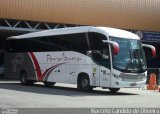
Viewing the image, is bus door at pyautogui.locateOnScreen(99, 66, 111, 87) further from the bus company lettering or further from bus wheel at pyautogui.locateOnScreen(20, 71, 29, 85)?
bus wheel at pyautogui.locateOnScreen(20, 71, 29, 85)

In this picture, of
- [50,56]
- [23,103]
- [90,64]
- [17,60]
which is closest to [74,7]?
[17,60]

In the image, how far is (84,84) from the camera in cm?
2389

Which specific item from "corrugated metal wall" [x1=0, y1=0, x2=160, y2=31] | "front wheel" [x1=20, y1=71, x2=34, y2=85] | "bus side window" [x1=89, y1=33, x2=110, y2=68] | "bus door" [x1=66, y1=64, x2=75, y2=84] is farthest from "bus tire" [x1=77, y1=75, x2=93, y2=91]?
"corrugated metal wall" [x1=0, y1=0, x2=160, y2=31]

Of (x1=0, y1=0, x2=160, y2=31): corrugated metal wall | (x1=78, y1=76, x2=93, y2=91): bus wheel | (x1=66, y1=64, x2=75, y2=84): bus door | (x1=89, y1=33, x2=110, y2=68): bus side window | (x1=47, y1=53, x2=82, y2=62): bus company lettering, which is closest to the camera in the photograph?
(x1=89, y1=33, x2=110, y2=68): bus side window

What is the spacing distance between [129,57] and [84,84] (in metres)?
2.78

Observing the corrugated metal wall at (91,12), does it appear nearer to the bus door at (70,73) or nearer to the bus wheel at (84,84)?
the bus door at (70,73)

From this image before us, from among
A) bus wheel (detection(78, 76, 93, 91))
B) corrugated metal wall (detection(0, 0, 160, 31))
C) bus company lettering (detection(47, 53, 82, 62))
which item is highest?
corrugated metal wall (detection(0, 0, 160, 31))

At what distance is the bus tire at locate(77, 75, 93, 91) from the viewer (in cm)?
2365

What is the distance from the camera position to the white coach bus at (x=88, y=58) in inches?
882

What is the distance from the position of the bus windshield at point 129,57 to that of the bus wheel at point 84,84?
82.0 inches

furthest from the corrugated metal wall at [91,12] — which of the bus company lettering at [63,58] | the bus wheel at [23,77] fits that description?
the bus company lettering at [63,58]

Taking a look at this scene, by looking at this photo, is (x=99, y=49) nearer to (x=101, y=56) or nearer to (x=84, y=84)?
(x=101, y=56)

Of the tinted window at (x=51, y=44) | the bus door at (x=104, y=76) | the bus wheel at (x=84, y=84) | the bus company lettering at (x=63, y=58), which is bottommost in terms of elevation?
the bus wheel at (x=84, y=84)

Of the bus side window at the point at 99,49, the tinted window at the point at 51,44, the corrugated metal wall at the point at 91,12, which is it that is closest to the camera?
the bus side window at the point at 99,49
